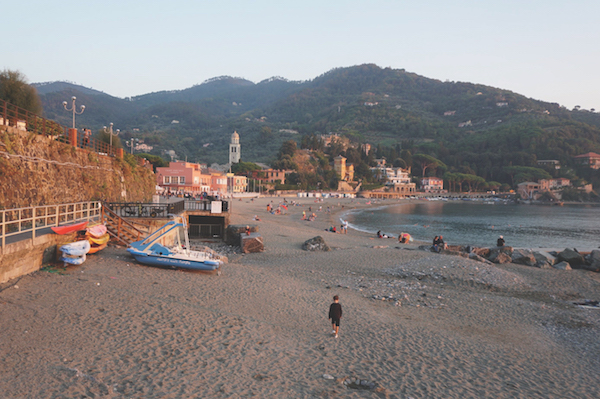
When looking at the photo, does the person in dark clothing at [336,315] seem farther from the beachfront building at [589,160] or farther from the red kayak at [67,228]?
the beachfront building at [589,160]

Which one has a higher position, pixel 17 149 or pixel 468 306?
pixel 17 149

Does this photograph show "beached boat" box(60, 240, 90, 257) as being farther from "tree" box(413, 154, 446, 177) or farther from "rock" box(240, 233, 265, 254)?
"tree" box(413, 154, 446, 177)

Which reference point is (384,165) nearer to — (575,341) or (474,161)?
(474,161)

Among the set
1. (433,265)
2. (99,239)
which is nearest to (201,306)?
(99,239)

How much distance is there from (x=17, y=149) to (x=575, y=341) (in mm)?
18915

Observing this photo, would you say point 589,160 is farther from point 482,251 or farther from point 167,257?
point 167,257

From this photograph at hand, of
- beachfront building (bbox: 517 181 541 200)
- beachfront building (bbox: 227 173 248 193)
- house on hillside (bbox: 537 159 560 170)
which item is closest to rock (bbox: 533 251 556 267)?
→ beachfront building (bbox: 227 173 248 193)

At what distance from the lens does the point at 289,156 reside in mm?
114125

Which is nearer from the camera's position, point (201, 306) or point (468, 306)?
point (201, 306)

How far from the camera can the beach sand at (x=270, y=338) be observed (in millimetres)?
5773

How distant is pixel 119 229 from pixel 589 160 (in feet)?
575

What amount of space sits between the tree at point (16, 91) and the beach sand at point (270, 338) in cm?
2041

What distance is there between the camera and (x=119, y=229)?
1473 cm

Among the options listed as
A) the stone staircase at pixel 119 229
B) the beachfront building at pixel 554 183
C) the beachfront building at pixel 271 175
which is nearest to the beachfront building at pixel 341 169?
the beachfront building at pixel 271 175
